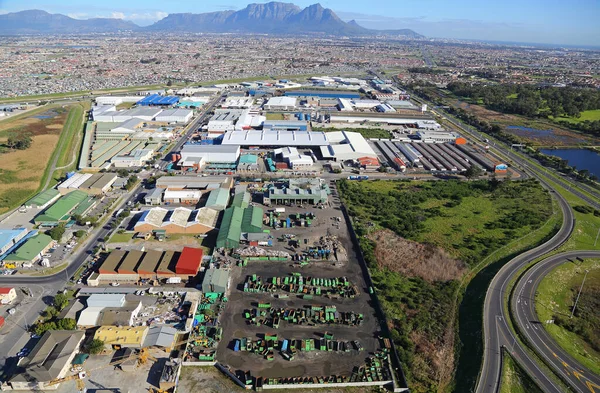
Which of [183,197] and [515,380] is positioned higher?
[183,197]

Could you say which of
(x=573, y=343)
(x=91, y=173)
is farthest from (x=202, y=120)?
(x=573, y=343)

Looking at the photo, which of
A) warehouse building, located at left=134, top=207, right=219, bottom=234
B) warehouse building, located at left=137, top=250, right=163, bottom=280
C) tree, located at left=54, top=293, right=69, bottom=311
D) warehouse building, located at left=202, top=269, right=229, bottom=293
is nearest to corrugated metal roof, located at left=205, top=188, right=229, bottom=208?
warehouse building, located at left=134, top=207, right=219, bottom=234

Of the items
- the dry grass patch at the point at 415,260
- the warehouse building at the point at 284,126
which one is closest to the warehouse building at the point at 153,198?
the dry grass patch at the point at 415,260

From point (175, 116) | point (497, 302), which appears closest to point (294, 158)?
point (497, 302)

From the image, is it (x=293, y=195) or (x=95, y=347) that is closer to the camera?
(x=95, y=347)

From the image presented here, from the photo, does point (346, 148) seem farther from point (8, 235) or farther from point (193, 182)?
point (8, 235)

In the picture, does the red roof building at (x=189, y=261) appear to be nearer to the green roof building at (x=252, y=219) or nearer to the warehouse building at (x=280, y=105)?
the green roof building at (x=252, y=219)

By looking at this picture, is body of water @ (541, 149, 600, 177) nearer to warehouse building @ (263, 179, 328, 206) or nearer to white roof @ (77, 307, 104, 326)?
warehouse building @ (263, 179, 328, 206)
